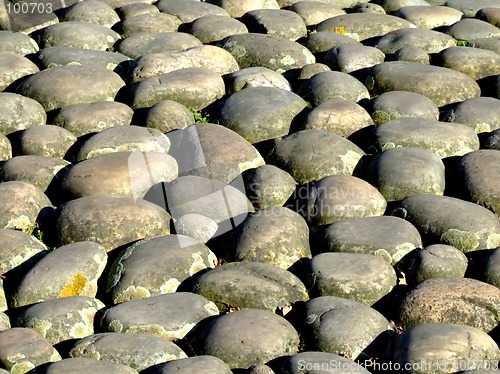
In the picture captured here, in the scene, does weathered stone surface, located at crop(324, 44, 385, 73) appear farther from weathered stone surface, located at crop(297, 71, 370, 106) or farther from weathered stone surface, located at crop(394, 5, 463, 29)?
weathered stone surface, located at crop(394, 5, 463, 29)

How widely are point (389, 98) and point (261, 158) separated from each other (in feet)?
5.63

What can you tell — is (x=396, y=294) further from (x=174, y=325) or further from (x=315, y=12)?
(x=315, y=12)

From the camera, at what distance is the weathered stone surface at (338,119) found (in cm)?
903

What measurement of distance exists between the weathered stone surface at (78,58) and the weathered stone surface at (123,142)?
1573 mm

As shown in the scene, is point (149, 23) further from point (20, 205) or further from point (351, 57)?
point (20, 205)

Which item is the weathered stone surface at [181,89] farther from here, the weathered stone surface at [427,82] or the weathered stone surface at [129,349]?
the weathered stone surface at [129,349]

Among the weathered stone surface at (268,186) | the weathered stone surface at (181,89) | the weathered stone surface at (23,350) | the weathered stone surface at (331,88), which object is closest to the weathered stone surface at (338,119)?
the weathered stone surface at (331,88)

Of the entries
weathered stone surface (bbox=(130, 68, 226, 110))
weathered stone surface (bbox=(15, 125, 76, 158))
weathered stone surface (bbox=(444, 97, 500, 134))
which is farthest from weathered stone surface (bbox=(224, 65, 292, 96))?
weathered stone surface (bbox=(15, 125, 76, 158))

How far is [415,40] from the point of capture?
1106cm

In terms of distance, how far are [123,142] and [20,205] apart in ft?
4.01

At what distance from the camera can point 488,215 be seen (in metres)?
7.69

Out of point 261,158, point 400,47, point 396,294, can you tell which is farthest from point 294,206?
point 400,47

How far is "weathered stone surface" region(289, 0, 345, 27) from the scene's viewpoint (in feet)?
39.1

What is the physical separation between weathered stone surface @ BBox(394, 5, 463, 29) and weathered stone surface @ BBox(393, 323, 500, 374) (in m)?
6.51
